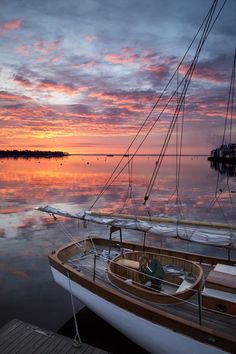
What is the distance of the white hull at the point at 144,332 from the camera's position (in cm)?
848

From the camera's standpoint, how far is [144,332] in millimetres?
9578

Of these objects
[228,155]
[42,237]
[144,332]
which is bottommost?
[42,237]

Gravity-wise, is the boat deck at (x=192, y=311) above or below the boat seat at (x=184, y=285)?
below

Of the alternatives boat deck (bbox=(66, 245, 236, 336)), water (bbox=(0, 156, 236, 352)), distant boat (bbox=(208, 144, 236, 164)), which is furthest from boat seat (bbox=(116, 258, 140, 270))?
distant boat (bbox=(208, 144, 236, 164))

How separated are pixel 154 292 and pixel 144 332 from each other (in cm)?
131

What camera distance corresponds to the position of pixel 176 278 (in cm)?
1156

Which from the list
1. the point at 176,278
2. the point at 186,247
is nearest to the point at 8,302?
the point at 176,278

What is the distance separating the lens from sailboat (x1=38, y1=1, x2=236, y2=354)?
869 centimetres

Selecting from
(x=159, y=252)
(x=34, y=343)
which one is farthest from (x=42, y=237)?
(x=34, y=343)

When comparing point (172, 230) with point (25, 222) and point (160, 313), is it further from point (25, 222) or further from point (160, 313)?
point (25, 222)

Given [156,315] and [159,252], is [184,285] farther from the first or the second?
[159,252]

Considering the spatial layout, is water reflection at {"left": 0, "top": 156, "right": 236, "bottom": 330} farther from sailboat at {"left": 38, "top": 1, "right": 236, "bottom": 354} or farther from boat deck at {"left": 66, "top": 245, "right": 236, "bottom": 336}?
boat deck at {"left": 66, "top": 245, "right": 236, "bottom": 336}

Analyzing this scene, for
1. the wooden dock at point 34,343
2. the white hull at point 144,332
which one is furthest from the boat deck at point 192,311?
the wooden dock at point 34,343

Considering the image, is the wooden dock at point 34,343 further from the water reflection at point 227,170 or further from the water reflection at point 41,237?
the water reflection at point 227,170
